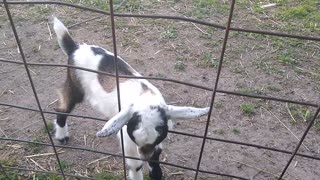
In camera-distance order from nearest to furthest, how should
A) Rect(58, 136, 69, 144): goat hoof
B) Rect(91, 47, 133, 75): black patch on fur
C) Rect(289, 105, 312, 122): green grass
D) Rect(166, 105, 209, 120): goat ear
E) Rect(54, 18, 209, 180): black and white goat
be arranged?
Rect(166, 105, 209, 120): goat ear → Rect(54, 18, 209, 180): black and white goat → Rect(91, 47, 133, 75): black patch on fur → Rect(58, 136, 69, 144): goat hoof → Rect(289, 105, 312, 122): green grass

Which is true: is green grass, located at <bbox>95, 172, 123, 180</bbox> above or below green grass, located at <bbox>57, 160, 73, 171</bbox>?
above

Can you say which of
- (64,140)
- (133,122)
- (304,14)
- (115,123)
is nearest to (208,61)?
(304,14)

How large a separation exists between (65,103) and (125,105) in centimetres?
98

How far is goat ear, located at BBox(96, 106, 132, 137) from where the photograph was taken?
2555 mm

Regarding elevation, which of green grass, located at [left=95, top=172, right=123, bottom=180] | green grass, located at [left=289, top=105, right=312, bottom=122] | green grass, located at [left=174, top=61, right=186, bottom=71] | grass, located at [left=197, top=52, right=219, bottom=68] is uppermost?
grass, located at [left=197, top=52, right=219, bottom=68]

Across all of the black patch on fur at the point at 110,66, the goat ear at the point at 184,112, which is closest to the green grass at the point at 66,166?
the black patch on fur at the point at 110,66

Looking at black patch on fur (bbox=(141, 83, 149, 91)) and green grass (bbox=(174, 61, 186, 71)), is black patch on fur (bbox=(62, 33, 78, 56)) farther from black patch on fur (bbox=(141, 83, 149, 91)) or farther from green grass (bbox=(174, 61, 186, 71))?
green grass (bbox=(174, 61, 186, 71))

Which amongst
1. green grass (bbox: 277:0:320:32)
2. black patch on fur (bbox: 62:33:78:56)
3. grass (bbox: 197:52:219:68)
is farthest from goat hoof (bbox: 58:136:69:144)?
green grass (bbox: 277:0:320:32)

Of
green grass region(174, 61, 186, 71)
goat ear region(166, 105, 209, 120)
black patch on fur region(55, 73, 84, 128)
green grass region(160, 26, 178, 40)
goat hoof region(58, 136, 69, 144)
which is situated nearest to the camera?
goat ear region(166, 105, 209, 120)

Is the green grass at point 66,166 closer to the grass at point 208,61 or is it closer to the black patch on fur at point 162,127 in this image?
the black patch on fur at point 162,127

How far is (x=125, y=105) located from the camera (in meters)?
3.11

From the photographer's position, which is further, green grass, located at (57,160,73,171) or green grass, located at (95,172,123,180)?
green grass, located at (57,160,73,171)

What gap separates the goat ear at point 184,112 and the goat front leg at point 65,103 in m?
1.17

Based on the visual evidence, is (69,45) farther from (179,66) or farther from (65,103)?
(179,66)
